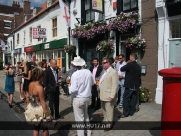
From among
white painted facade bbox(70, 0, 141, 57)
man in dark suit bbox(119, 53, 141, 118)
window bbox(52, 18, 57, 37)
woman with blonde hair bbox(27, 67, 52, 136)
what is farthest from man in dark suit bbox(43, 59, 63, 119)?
window bbox(52, 18, 57, 37)

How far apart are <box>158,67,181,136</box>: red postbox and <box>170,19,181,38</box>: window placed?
377 cm

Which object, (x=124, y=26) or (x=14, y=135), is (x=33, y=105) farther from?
(x=124, y=26)

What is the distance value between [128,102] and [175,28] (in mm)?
3324

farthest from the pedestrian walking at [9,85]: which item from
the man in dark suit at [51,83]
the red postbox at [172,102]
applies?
the red postbox at [172,102]

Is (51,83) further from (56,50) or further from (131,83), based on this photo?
(56,50)

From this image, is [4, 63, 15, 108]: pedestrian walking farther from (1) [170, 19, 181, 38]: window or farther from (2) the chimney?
(2) the chimney

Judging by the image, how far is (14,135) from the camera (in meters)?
4.30

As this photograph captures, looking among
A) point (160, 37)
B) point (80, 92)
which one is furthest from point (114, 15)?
point (80, 92)

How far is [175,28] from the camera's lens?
6332 millimetres

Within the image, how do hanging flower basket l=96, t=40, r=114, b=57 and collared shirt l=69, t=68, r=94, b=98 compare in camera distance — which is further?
hanging flower basket l=96, t=40, r=114, b=57

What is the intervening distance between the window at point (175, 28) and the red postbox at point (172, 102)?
377 centimetres

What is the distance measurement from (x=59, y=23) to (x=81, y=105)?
1051 cm

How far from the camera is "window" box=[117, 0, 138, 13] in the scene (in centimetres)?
758

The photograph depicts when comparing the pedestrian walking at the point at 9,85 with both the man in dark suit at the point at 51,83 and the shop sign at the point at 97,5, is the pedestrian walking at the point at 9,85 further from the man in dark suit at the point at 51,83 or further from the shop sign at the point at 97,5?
the shop sign at the point at 97,5
